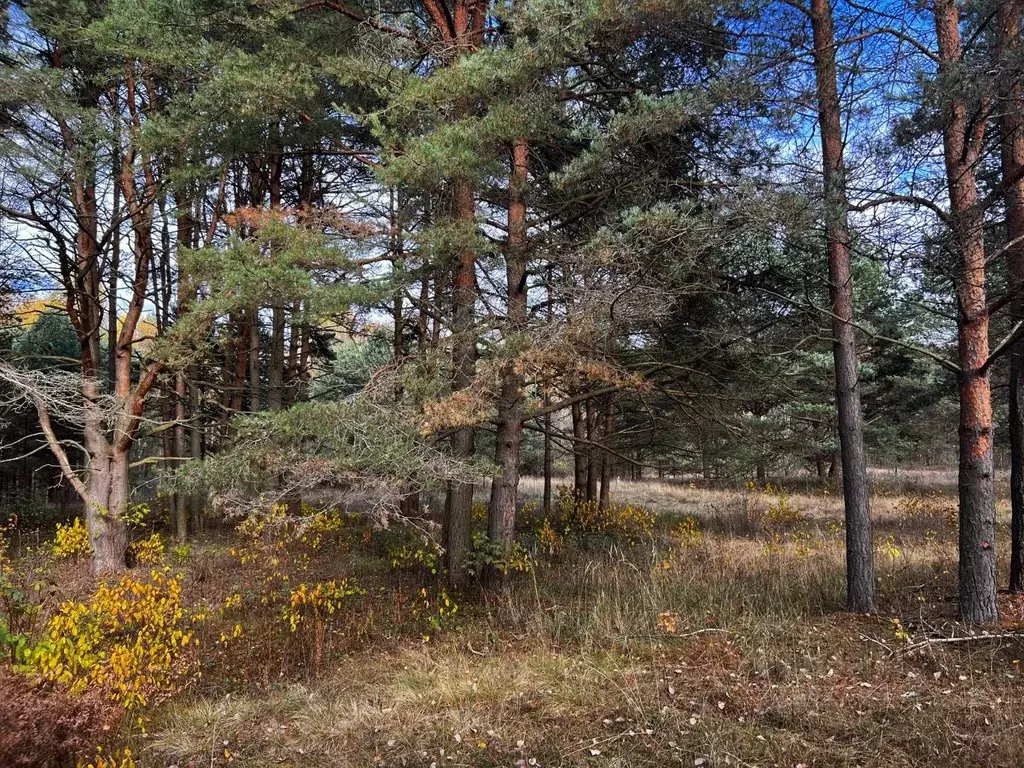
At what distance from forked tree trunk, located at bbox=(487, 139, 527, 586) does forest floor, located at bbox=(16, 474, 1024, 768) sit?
0.88 meters

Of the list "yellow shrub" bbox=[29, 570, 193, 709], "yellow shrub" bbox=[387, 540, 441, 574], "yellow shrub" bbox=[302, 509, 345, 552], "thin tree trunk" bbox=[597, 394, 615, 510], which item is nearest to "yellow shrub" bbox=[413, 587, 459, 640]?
"yellow shrub" bbox=[387, 540, 441, 574]

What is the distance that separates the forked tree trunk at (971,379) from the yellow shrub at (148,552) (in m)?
10.3

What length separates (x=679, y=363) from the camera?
7102 mm

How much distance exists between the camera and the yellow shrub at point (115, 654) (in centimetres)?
401

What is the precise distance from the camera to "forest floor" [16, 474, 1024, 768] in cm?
365

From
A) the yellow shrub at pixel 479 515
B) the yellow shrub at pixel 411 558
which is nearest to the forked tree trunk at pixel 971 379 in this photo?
the yellow shrub at pixel 411 558

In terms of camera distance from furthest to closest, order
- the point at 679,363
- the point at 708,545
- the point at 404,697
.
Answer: the point at 708,545, the point at 679,363, the point at 404,697

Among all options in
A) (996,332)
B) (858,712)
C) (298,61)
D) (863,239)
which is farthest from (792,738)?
(996,332)

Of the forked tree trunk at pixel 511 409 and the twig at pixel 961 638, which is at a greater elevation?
the forked tree trunk at pixel 511 409

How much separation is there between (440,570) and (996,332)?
9.99 meters

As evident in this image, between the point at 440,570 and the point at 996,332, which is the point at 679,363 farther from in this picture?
the point at 996,332

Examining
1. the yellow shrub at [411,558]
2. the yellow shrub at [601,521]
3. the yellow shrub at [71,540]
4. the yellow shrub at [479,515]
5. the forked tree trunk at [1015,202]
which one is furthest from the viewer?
the yellow shrub at [479,515]

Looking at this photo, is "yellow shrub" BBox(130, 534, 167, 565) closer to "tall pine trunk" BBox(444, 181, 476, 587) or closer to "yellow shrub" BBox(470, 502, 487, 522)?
"tall pine trunk" BBox(444, 181, 476, 587)

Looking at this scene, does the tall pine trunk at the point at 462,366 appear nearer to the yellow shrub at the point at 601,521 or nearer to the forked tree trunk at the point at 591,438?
the forked tree trunk at the point at 591,438
